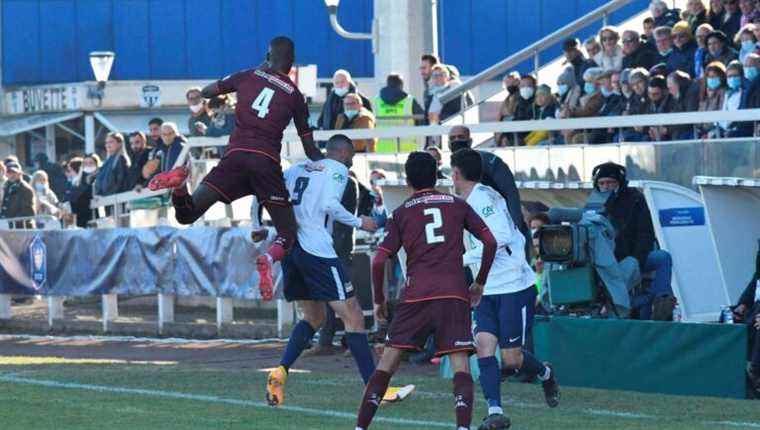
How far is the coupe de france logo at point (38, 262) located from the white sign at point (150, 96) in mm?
19959

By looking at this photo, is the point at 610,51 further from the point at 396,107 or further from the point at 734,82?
the point at 734,82

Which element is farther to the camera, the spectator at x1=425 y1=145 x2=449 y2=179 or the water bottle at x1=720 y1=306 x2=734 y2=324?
the spectator at x1=425 y1=145 x2=449 y2=179

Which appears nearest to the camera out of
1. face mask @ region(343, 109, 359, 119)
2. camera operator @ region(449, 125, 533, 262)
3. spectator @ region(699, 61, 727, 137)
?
camera operator @ region(449, 125, 533, 262)

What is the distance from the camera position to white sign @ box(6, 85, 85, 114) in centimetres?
4219

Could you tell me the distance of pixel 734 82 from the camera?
17594mm

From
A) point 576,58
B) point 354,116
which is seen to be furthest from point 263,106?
point 576,58

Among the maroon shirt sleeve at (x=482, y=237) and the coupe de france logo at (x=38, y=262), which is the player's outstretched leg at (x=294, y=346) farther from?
the coupe de france logo at (x=38, y=262)

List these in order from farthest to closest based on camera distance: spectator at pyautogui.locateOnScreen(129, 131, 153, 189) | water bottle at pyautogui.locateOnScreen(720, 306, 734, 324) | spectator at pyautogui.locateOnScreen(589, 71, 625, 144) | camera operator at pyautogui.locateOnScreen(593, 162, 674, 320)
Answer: spectator at pyautogui.locateOnScreen(129, 131, 153, 189) < spectator at pyautogui.locateOnScreen(589, 71, 625, 144) < camera operator at pyautogui.locateOnScreen(593, 162, 674, 320) < water bottle at pyautogui.locateOnScreen(720, 306, 734, 324)

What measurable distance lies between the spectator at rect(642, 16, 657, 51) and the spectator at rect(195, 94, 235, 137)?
5.09 meters

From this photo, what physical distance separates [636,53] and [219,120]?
538 cm

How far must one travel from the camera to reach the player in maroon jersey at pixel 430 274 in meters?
10.1

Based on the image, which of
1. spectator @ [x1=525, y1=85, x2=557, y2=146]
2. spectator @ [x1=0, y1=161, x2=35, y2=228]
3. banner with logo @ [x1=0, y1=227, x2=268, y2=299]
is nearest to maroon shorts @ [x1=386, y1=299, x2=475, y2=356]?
banner with logo @ [x1=0, y1=227, x2=268, y2=299]

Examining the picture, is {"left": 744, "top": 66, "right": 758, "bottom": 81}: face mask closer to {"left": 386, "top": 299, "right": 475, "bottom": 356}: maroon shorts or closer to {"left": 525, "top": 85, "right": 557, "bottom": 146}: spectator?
{"left": 525, "top": 85, "right": 557, "bottom": 146}: spectator

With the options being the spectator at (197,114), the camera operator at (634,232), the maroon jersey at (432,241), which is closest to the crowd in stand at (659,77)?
the camera operator at (634,232)
